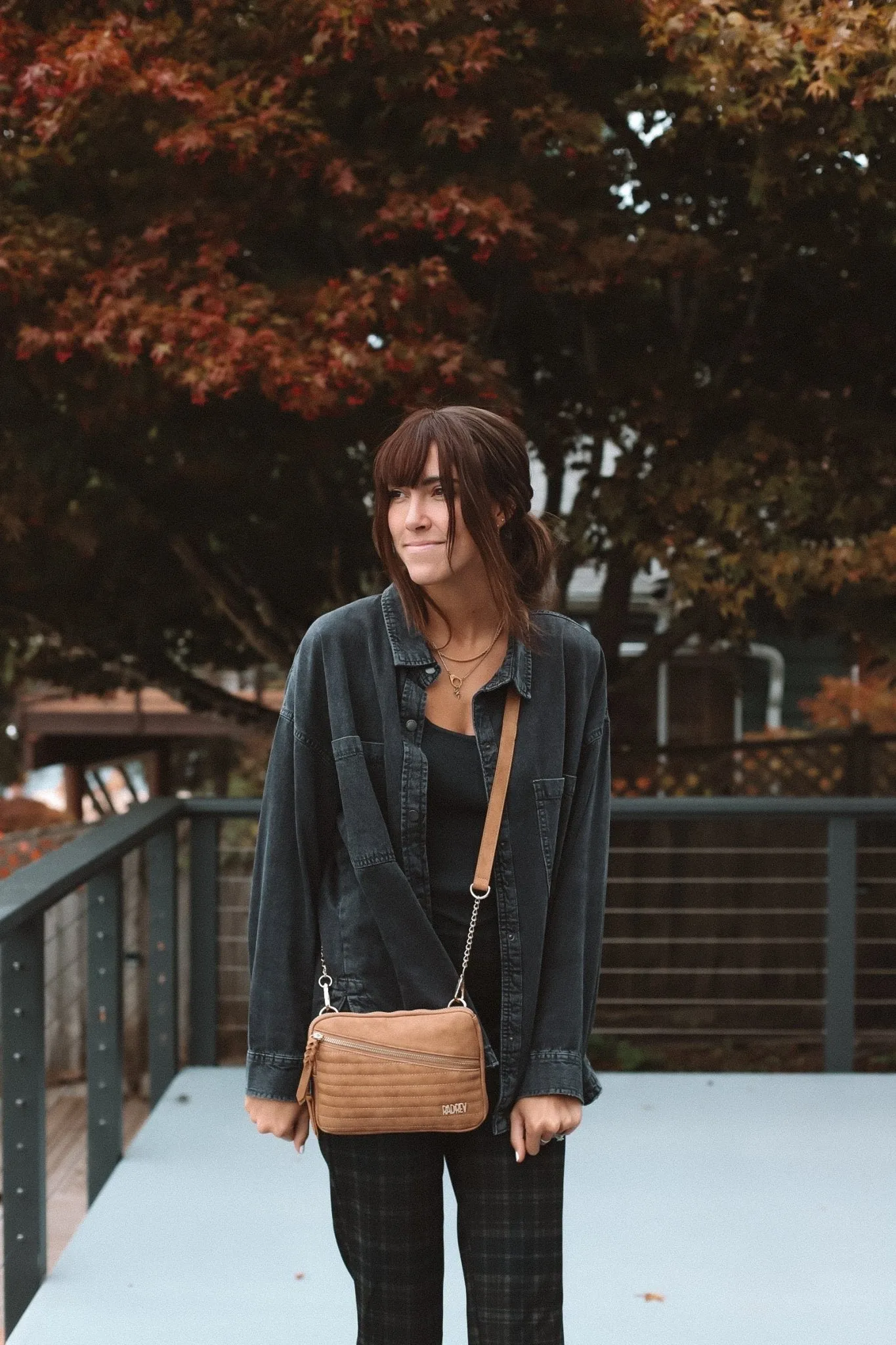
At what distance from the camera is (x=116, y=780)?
15.9 m

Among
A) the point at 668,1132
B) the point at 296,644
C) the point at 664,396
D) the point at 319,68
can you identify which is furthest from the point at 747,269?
the point at 668,1132

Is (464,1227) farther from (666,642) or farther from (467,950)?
(666,642)

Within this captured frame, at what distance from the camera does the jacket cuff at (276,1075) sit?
6.16ft

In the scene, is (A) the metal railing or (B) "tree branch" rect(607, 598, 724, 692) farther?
(B) "tree branch" rect(607, 598, 724, 692)

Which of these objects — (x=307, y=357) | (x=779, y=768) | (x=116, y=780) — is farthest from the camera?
(x=116, y=780)

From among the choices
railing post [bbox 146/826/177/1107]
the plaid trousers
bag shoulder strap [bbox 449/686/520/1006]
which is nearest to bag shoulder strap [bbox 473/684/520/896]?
bag shoulder strap [bbox 449/686/520/1006]

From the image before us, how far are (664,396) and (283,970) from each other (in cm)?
375

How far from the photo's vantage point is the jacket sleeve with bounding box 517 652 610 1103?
1858 millimetres

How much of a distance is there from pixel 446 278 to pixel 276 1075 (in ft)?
10.1

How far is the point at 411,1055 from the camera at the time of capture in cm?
177

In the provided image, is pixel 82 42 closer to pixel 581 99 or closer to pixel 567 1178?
pixel 581 99

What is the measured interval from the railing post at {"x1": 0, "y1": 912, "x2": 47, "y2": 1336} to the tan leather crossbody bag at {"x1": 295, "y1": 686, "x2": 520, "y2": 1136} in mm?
1209

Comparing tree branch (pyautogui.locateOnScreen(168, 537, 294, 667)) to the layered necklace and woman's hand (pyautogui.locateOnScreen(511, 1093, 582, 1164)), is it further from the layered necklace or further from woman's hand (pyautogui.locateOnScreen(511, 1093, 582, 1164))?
woman's hand (pyautogui.locateOnScreen(511, 1093, 582, 1164))

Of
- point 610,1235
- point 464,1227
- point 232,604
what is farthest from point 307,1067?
point 232,604
